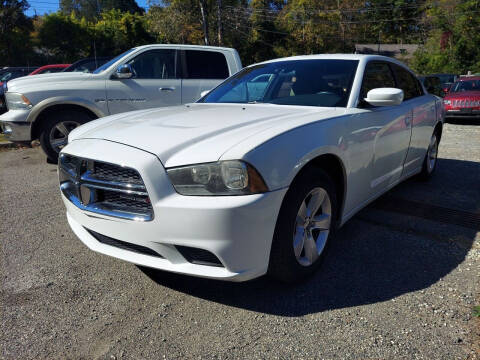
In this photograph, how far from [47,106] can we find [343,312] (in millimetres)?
5467

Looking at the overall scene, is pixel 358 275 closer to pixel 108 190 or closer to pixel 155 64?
pixel 108 190

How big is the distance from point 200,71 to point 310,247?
510 cm

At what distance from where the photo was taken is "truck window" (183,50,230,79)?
6949 millimetres

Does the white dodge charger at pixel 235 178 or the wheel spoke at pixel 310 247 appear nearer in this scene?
the white dodge charger at pixel 235 178

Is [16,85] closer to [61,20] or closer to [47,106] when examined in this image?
[47,106]

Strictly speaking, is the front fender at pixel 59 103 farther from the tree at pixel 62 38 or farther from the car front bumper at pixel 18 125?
the tree at pixel 62 38

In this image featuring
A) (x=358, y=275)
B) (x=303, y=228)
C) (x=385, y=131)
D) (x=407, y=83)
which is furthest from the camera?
(x=407, y=83)

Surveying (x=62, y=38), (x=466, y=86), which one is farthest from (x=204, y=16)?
(x=466, y=86)

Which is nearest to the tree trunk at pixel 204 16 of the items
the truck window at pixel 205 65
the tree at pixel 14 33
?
the tree at pixel 14 33

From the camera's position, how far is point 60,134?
20.6 feet

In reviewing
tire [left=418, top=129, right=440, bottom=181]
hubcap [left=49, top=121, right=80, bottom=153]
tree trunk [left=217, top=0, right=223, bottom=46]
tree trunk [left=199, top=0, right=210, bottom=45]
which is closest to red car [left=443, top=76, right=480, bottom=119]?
tire [left=418, top=129, right=440, bottom=181]

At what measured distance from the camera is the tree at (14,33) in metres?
33.9

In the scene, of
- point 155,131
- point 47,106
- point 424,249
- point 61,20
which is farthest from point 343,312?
point 61,20

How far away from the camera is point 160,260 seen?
2.32 m
